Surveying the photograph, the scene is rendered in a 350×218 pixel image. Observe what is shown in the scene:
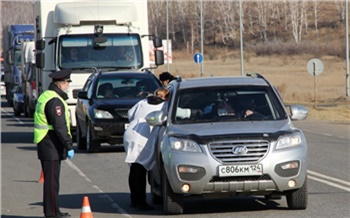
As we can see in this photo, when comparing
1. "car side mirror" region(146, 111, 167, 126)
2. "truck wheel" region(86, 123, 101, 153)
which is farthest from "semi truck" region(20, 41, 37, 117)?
"car side mirror" region(146, 111, 167, 126)

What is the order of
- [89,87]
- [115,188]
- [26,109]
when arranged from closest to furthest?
[115,188]
[89,87]
[26,109]

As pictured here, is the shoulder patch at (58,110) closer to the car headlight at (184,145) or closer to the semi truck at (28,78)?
the car headlight at (184,145)

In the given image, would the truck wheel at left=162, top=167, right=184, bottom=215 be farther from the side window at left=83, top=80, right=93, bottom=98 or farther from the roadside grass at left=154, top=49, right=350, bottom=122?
the roadside grass at left=154, top=49, right=350, bottom=122

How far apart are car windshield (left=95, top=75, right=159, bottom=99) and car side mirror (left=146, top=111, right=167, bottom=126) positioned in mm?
10722

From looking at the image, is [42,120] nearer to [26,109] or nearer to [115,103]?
[115,103]

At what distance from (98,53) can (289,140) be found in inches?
591

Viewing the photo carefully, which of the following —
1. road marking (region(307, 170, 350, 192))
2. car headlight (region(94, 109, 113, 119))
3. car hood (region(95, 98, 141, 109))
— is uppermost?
car hood (region(95, 98, 141, 109))

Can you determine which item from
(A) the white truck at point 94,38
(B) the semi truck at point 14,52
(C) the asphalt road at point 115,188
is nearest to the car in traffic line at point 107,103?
(C) the asphalt road at point 115,188

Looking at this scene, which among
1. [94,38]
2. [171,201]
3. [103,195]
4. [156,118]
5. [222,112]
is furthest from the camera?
[94,38]

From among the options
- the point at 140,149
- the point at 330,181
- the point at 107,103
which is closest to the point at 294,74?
the point at 107,103

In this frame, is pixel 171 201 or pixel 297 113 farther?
pixel 297 113

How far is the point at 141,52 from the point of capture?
88.8 ft

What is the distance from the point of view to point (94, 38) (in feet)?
88.3

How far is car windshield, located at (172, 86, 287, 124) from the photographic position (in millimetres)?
13070
